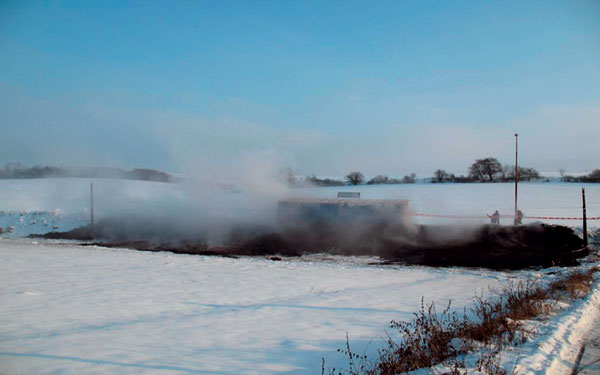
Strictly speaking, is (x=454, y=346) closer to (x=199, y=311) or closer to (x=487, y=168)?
(x=199, y=311)

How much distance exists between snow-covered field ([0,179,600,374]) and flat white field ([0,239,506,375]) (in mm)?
27

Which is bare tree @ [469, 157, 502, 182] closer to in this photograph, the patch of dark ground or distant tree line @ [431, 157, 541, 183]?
distant tree line @ [431, 157, 541, 183]

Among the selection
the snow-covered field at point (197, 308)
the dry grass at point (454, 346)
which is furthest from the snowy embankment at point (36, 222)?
the dry grass at point (454, 346)

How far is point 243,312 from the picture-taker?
23.9 feet

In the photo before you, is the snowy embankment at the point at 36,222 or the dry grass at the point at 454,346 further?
the snowy embankment at the point at 36,222

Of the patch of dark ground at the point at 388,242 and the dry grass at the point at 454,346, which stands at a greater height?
the dry grass at the point at 454,346

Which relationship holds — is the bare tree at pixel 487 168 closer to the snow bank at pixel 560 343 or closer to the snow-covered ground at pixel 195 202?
the snow-covered ground at pixel 195 202

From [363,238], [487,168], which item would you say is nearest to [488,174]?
[487,168]

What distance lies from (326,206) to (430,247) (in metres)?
6.93

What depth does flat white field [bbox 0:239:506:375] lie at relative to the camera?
16.3 feet

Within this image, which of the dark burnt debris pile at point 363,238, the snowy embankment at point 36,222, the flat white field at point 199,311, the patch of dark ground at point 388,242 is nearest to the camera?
the flat white field at point 199,311

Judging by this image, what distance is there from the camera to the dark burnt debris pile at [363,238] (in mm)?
15289

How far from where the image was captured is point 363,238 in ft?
63.4

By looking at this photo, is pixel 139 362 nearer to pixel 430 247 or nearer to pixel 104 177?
pixel 430 247
